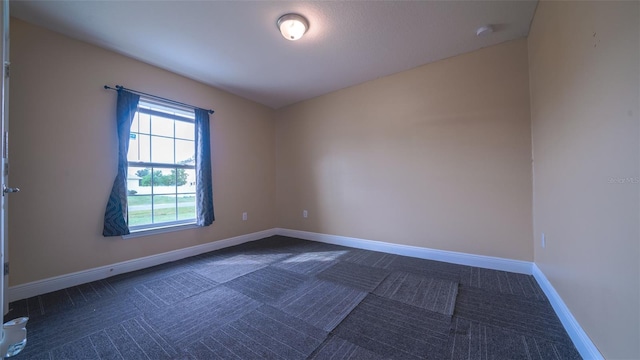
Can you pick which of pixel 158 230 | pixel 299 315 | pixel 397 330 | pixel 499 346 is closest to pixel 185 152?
pixel 158 230

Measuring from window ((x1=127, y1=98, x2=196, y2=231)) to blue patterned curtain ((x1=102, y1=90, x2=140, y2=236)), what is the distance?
136mm

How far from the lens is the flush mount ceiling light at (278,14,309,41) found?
6.33 feet

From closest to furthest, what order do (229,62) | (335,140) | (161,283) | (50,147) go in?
(50,147) < (161,283) < (229,62) < (335,140)

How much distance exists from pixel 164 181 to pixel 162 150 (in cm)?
40

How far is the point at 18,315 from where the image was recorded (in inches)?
65.0

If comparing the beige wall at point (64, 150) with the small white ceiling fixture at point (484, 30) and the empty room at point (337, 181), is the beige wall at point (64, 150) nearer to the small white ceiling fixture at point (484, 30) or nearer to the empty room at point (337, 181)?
the empty room at point (337, 181)

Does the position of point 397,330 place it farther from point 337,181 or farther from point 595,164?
point 337,181

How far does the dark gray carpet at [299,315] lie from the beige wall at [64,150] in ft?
1.09

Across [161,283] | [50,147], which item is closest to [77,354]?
[161,283]

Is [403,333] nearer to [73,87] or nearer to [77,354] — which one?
[77,354]

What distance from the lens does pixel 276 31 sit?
2137 mm

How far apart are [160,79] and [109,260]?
2132mm

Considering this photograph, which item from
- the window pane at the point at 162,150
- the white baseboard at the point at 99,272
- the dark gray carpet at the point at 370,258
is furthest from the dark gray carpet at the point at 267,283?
the window pane at the point at 162,150

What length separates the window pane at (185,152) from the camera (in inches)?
119
